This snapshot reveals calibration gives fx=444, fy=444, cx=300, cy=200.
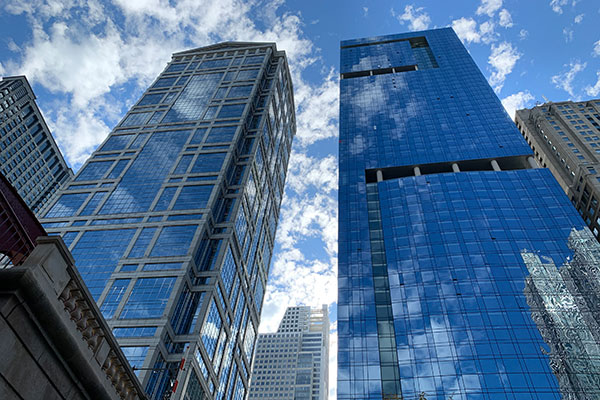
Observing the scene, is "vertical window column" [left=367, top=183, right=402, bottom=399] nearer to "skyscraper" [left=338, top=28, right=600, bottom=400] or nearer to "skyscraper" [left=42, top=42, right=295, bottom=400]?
"skyscraper" [left=338, top=28, right=600, bottom=400]

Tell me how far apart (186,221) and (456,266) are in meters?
47.6

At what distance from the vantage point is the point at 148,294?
69.4 meters

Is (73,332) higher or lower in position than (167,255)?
lower

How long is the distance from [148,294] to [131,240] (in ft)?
47.2

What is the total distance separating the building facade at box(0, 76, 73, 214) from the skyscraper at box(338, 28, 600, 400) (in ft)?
316

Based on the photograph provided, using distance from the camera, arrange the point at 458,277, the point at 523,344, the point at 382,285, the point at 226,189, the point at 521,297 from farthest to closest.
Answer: the point at 226,189 < the point at 382,285 < the point at 458,277 < the point at 521,297 < the point at 523,344

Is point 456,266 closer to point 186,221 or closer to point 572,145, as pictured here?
point 186,221

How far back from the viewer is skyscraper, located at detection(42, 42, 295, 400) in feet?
220

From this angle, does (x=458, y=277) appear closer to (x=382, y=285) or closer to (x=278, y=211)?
(x=382, y=285)

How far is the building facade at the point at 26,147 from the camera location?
424ft

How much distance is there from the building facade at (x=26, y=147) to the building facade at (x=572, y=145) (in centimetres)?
13903

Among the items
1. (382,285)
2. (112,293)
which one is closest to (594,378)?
→ (382,285)

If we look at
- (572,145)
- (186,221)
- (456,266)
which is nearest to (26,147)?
(186,221)

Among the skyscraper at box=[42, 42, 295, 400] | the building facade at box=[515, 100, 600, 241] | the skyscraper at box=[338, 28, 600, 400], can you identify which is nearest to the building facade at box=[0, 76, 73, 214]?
the skyscraper at box=[42, 42, 295, 400]
